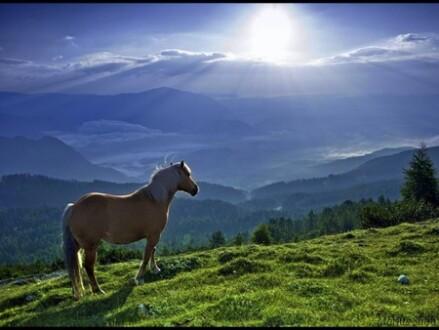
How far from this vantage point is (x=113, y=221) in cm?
1317

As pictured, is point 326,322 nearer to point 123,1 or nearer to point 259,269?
point 259,269

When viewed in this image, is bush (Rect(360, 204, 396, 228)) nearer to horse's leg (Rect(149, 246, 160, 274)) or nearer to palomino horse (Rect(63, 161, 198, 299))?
horse's leg (Rect(149, 246, 160, 274))

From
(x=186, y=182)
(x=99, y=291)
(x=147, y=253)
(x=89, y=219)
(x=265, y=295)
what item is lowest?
(x=99, y=291)

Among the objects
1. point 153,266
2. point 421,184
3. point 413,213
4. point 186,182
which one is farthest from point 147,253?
point 421,184

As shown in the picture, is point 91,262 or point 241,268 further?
point 241,268

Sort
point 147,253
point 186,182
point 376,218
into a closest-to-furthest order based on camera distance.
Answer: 1. point 147,253
2. point 186,182
3. point 376,218

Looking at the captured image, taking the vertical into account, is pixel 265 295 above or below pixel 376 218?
above

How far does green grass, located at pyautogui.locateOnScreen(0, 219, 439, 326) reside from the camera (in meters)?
9.23

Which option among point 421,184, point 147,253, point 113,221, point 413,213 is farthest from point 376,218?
point 113,221

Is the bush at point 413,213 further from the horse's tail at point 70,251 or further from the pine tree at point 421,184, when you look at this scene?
the horse's tail at point 70,251

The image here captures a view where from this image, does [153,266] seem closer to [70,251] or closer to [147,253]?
[147,253]

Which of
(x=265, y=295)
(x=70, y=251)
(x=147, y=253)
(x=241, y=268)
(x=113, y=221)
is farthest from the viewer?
(x=147, y=253)

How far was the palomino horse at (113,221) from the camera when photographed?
12852mm

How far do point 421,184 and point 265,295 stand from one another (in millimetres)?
43507
